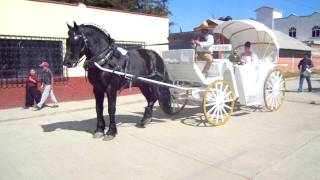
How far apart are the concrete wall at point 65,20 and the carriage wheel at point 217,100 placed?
5954mm

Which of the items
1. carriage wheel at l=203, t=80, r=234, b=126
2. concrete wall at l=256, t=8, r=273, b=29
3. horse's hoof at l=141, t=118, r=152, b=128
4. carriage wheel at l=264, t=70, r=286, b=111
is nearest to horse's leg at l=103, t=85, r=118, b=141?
horse's hoof at l=141, t=118, r=152, b=128

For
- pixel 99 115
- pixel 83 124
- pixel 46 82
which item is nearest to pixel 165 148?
pixel 99 115

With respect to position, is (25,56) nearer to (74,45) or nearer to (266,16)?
(74,45)

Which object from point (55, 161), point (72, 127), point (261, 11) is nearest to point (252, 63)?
point (72, 127)

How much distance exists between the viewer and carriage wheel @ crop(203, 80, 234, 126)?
303 inches

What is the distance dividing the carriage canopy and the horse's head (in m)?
4.53

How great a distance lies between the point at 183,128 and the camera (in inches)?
A: 301

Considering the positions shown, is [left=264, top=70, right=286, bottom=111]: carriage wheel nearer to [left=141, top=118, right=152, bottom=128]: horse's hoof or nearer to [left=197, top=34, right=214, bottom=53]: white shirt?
[left=197, top=34, right=214, bottom=53]: white shirt

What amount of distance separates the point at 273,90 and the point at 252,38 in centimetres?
171

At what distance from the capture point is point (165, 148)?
6.10 metres

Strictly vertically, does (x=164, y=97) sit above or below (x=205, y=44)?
below

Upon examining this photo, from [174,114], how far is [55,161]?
4.20m

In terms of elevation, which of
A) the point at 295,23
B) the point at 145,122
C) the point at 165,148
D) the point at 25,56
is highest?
the point at 295,23

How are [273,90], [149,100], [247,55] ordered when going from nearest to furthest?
[149,100] < [247,55] < [273,90]
